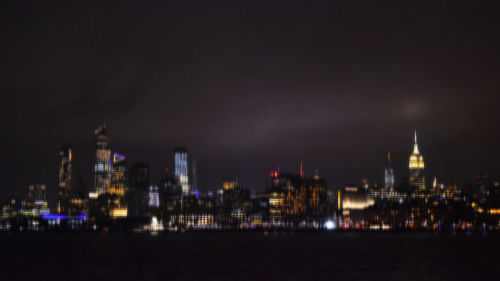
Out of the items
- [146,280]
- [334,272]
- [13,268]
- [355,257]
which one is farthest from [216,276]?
[355,257]

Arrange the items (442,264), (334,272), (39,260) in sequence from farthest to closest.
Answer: (39,260) < (442,264) < (334,272)

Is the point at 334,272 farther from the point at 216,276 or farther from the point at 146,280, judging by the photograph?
the point at 146,280

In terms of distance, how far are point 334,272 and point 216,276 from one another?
47.9 ft

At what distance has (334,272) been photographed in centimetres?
8269

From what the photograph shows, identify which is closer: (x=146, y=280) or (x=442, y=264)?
(x=146, y=280)

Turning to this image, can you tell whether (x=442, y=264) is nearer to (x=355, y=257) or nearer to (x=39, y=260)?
(x=355, y=257)

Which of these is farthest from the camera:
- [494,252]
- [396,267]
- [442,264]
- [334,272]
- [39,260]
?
[494,252]

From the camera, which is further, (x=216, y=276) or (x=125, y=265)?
(x=125, y=265)

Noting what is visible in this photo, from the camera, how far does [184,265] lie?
94.9m

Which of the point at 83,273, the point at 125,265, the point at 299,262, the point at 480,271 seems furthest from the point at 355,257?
the point at 83,273

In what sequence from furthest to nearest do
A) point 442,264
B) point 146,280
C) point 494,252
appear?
point 494,252 < point 442,264 < point 146,280

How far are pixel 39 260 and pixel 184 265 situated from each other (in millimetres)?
28309

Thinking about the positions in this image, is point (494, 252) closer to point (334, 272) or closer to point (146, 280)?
point (334, 272)

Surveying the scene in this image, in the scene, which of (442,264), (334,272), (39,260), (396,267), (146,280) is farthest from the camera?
(39,260)
